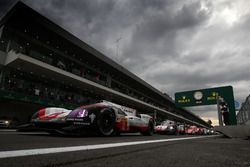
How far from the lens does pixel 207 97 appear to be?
21.5 m

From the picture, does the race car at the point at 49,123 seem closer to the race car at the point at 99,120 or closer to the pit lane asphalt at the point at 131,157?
the race car at the point at 99,120

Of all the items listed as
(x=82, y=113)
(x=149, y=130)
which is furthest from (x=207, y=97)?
(x=82, y=113)

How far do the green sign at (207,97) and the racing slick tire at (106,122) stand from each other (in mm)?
15767

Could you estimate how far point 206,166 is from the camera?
131 cm

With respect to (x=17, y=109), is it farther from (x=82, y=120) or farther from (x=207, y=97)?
(x=207, y=97)

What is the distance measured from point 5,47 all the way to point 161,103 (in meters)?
41.7

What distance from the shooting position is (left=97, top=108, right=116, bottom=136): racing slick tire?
502 centimetres

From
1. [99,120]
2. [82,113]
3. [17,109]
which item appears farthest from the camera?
[17,109]

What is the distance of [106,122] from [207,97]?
64.5 ft

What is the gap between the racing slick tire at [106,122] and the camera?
16.5 ft

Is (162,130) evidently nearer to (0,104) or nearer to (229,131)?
(229,131)

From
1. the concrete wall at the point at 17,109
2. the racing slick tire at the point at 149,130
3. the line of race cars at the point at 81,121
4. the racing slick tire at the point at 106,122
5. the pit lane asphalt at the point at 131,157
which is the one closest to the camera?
the pit lane asphalt at the point at 131,157

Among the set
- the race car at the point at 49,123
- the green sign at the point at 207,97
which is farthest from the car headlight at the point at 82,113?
the green sign at the point at 207,97

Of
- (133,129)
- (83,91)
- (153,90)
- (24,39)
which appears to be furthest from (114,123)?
(153,90)
